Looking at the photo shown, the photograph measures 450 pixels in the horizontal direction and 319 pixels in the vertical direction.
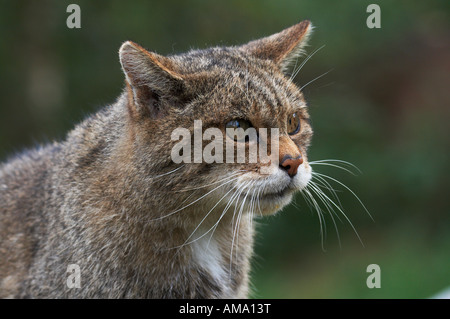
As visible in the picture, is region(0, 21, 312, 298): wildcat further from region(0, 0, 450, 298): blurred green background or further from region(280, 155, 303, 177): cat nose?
region(0, 0, 450, 298): blurred green background

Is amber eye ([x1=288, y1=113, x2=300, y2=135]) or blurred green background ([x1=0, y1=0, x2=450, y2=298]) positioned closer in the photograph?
amber eye ([x1=288, y1=113, x2=300, y2=135])

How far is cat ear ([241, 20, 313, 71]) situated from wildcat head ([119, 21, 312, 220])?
1.27ft

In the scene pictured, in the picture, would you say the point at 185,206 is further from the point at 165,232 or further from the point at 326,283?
the point at 326,283

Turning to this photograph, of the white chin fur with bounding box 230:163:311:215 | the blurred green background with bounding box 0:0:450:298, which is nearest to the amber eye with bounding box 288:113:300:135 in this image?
the white chin fur with bounding box 230:163:311:215

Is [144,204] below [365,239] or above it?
below

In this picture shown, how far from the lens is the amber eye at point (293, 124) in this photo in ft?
13.8

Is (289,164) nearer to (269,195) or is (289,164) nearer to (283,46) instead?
(269,195)

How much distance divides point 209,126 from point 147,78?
473 millimetres

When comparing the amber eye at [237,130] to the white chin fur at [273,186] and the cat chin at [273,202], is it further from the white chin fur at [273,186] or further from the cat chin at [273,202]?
the cat chin at [273,202]

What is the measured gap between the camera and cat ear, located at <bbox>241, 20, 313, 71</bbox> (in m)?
4.53

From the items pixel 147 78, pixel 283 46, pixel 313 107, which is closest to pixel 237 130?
pixel 147 78

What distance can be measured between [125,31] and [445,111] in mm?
4750
